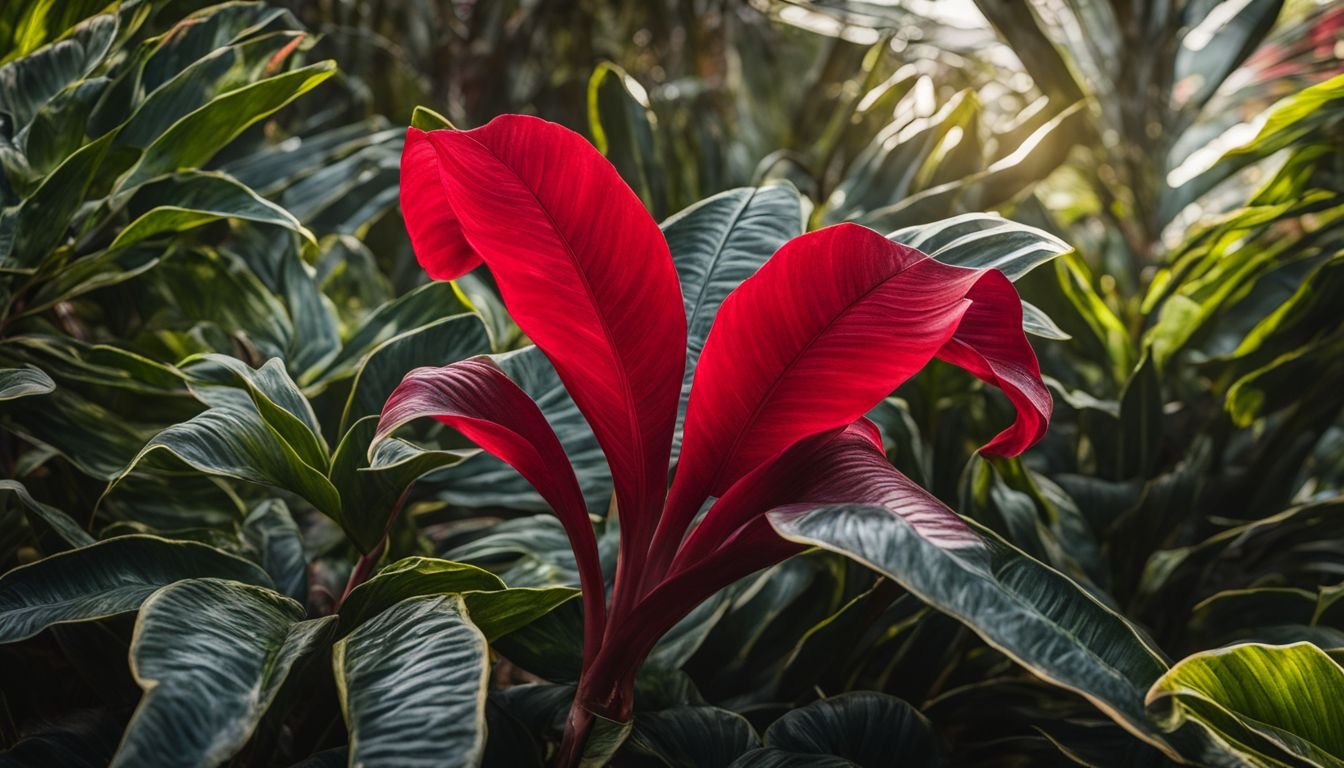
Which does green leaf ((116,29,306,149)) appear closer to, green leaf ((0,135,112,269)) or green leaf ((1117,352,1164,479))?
green leaf ((0,135,112,269))

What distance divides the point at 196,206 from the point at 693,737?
48cm

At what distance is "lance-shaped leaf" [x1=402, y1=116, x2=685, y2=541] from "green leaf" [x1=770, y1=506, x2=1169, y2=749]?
11cm

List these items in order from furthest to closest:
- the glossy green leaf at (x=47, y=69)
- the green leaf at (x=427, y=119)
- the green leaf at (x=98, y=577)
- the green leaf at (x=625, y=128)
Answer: the green leaf at (x=625, y=128), the glossy green leaf at (x=47, y=69), the green leaf at (x=427, y=119), the green leaf at (x=98, y=577)

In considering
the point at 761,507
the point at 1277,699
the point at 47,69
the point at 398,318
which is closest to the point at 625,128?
the point at 398,318

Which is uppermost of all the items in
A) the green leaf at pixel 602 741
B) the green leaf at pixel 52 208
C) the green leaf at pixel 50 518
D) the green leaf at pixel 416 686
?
the green leaf at pixel 52 208

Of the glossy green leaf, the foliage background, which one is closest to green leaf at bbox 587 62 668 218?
the foliage background

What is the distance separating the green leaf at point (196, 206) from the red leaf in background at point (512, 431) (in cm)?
21

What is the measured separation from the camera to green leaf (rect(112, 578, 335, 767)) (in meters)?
0.28

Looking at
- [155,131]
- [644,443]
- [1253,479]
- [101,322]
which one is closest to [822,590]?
[644,443]

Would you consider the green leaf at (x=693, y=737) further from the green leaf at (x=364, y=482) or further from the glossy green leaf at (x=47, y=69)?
the glossy green leaf at (x=47, y=69)

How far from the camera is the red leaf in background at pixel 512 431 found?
15.0 inches

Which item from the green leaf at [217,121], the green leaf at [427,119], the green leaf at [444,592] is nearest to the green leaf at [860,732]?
the green leaf at [444,592]

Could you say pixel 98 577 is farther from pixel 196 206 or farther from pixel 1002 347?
pixel 1002 347

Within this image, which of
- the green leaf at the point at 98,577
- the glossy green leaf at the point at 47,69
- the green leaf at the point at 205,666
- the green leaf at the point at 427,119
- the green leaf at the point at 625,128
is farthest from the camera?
the green leaf at the point at 625,128
